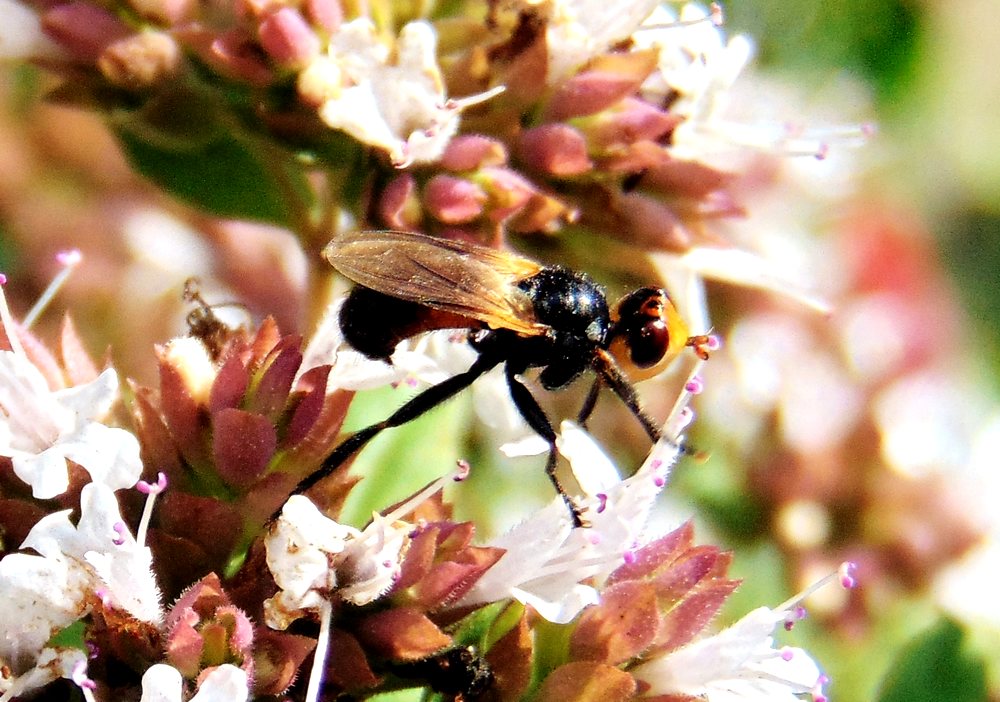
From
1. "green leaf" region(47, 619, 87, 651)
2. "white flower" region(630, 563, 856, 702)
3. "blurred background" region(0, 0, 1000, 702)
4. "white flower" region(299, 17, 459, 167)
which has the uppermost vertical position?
"white flower" region(299, 17, 459, 167)

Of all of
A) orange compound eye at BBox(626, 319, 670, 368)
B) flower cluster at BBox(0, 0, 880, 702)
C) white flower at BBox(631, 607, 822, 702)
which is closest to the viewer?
flower cluster at BBox(0, 0, 880, 702)

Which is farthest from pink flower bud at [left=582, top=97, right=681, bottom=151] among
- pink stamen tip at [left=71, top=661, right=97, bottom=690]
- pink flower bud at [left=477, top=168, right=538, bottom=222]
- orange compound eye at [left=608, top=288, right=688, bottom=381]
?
pink stamen tip at [left=71, top=661, right=97, bottom=690]

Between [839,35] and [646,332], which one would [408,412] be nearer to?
[646,332]

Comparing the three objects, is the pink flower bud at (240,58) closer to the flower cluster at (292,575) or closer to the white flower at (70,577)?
the flower cluster at (292,575)

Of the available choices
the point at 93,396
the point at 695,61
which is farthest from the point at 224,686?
the point at 695,61

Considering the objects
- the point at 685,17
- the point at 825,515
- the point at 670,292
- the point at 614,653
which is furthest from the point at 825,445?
the point at 614,653

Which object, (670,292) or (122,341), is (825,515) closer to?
(670,292)

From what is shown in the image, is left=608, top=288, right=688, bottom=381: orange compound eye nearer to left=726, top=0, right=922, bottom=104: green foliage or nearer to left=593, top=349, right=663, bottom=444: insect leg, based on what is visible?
left=593, top=349, right=663, bottom=444: insect leg
